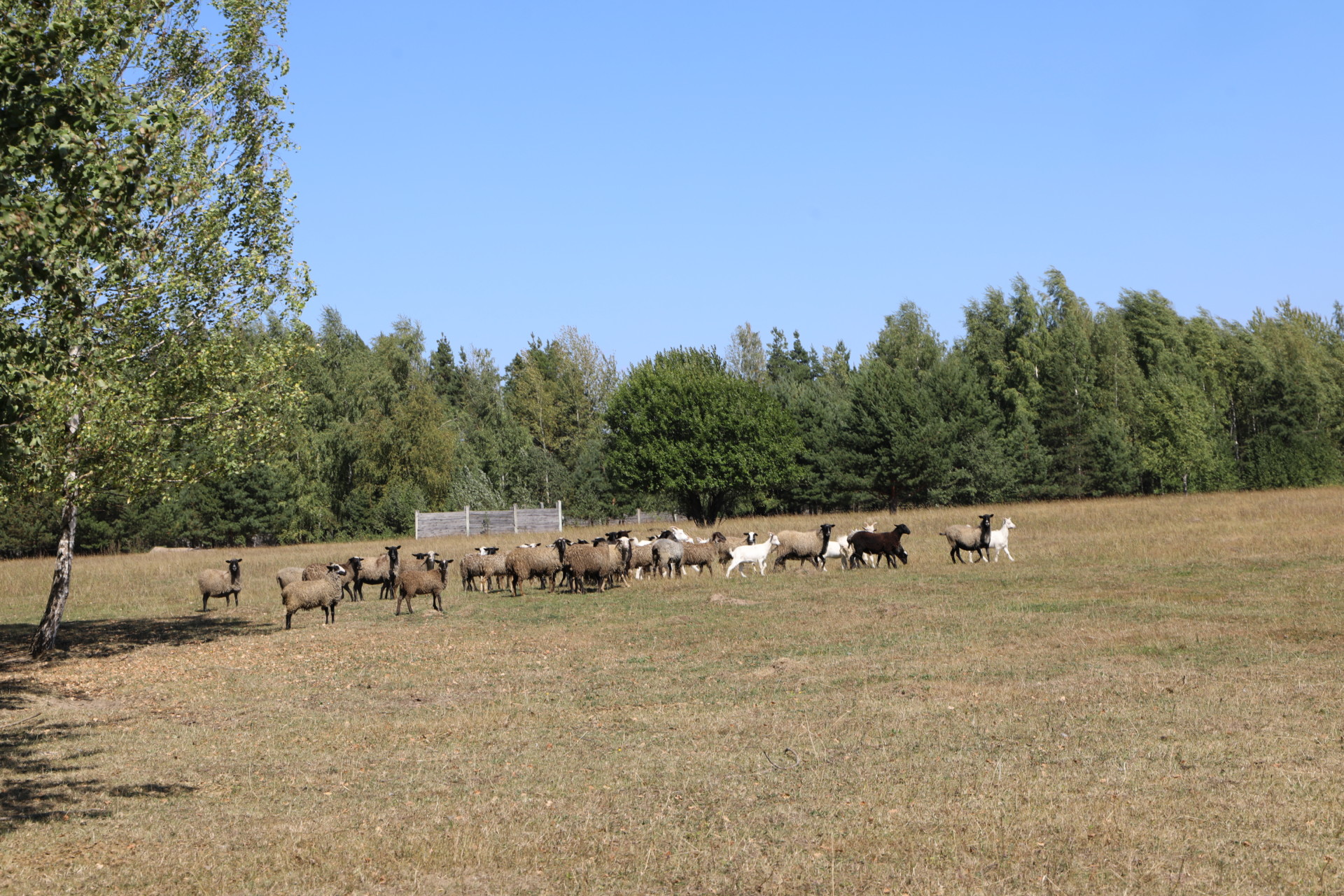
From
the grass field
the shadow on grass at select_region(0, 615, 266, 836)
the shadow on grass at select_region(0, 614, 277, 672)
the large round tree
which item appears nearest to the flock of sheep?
the shadow on grass at select_region(0, 614, 277, 672)

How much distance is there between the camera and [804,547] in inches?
1216

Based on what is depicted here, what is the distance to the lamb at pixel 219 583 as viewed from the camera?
28.4 meters

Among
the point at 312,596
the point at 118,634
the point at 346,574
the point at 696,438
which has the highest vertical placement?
the point at 696,438

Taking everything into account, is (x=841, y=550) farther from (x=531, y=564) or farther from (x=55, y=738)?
(x=55, y=738)

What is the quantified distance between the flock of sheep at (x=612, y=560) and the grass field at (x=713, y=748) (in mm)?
4384

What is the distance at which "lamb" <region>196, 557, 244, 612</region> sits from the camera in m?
28.4

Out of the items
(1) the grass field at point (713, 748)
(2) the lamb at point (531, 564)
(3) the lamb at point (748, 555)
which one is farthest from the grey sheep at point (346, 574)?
(3) the lamb at point (748, 555)

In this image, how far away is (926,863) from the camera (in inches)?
293

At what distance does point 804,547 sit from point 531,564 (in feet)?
26.6

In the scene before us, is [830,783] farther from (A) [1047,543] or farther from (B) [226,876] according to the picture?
(A) [1047,543]

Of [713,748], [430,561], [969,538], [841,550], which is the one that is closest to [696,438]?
[841,550]

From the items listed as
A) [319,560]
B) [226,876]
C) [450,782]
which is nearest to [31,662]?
[450,782]

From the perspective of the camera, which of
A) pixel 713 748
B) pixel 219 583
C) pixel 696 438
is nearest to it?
pixel 713 748

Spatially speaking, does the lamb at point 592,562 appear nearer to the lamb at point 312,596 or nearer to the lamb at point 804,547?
the lamb at point 804,547
